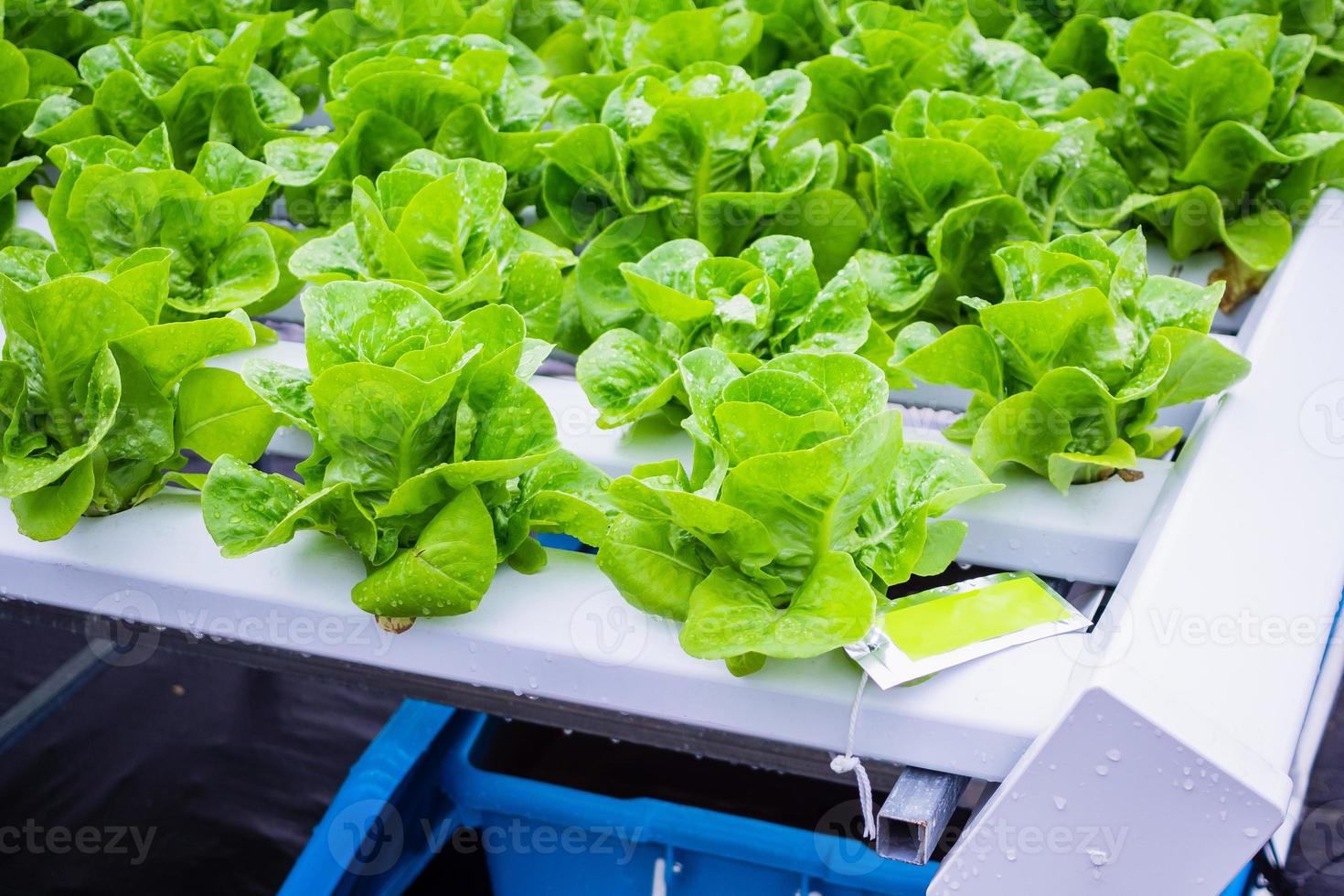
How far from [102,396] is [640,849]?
573 mm

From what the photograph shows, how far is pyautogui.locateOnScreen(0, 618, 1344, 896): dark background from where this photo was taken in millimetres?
1227

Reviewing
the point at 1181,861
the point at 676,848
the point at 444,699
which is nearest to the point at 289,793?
the point at 676,848

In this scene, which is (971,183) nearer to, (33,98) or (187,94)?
(187,94)

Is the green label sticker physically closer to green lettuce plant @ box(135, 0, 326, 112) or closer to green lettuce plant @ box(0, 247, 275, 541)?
green lettuce plant @ box(0, 247, 275, 541)

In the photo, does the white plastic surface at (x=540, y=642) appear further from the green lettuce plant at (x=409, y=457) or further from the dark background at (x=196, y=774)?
the dark background at (x=196, y=774)

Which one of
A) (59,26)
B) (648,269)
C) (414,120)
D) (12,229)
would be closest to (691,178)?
(648,269)

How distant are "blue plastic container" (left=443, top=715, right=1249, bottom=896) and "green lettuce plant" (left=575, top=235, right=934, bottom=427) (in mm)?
382

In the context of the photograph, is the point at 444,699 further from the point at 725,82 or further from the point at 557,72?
the point at 557,72

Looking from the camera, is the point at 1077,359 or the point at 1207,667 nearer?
the point at 1207,667

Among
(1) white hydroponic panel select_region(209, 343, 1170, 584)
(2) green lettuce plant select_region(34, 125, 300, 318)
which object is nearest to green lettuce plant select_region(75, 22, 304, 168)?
(2) green lettuce plant select_region(34, 125, 300, 318)

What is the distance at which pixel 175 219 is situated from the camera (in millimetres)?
854

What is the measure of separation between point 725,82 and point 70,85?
0.71 m

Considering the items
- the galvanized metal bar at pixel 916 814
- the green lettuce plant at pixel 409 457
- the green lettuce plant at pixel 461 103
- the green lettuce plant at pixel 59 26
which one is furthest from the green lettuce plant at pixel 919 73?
the green lettuce plant at pixel 59 26

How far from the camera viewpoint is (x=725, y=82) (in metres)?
0.91
